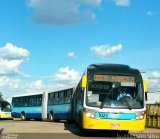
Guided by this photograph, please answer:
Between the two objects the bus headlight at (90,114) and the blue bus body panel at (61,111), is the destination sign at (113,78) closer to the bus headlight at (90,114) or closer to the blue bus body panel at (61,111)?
the bus headlight at (90,114)

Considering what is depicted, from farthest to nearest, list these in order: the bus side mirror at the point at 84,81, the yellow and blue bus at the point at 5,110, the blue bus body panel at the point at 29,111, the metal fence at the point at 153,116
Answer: the yellow and blue bus at the point at 5,110 < the blue bus body panel at the point at 29,111 < the metal fence at the point at 153,116 < the bus side mirror at the point at 84,81

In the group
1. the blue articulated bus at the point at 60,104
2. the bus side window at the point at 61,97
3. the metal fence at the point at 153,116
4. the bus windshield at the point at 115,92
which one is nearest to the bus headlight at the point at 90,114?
the bus windshield at the point at 115,92

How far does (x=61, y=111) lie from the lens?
120ft

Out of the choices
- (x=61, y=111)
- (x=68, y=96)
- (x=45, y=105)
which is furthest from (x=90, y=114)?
(x=45, y=105)

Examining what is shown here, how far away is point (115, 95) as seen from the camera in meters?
19.2

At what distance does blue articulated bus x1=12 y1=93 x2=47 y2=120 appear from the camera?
4259 cm

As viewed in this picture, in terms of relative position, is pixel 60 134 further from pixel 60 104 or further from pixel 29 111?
pixel 29 111

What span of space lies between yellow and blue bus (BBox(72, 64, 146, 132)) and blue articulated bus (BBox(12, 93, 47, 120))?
2254 centimetres

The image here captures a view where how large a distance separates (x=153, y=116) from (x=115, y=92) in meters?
12.6

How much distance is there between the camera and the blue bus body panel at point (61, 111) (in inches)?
1361

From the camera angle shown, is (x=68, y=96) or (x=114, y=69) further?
(x=68, y=96)

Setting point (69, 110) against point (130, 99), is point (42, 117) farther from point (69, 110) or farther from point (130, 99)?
point (130, 99)

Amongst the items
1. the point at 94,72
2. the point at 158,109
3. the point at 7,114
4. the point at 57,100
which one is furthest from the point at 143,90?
the point at 7,114

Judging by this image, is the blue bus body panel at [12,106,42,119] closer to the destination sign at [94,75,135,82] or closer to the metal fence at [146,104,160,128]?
the metal fence at [146,104,160,128]
